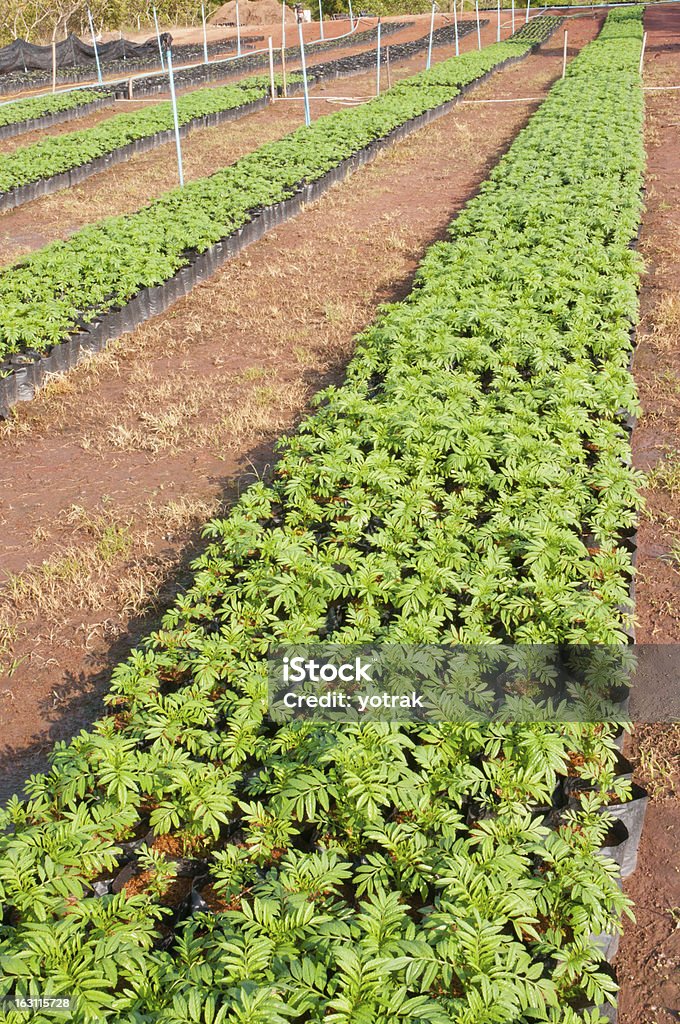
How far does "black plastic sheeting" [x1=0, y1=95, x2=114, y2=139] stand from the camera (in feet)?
69.1

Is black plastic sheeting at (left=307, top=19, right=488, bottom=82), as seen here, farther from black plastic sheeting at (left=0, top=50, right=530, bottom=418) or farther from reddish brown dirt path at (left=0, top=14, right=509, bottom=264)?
black plastic sheeting at (left=0, top=50, right=530, bottom=418)

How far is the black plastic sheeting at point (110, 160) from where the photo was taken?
15016 millimetres

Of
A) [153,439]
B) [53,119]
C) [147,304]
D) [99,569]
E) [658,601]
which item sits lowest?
[658,601]

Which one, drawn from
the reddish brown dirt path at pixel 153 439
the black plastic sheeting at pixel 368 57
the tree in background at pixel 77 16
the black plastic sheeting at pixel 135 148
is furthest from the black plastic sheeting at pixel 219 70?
the reddish brown dirt path at pixel 153 439

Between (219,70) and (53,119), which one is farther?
(219,70)

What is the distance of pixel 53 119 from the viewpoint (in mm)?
22484

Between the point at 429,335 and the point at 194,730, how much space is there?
4.99 metres

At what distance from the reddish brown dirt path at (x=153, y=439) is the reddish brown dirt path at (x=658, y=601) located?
120 inches

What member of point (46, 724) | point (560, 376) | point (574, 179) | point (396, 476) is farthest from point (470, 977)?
point (574, 179)

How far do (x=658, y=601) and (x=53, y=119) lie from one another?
77.0 ft

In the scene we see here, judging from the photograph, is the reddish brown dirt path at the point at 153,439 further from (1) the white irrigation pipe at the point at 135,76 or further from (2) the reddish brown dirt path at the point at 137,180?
(1) the white irrigation pipe at the point at 135,76

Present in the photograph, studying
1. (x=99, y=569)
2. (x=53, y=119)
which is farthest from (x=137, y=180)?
(x=99, y=569)

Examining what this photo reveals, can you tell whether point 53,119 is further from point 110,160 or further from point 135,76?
point 135,76

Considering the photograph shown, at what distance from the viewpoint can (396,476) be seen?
5.29m
